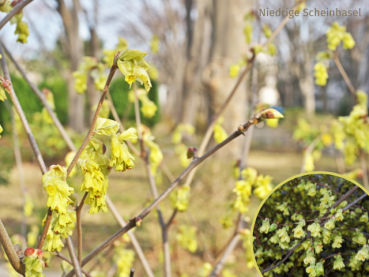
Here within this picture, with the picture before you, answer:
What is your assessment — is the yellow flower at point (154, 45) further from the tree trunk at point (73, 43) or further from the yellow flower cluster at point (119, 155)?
the tree trunk at point (73, 43)

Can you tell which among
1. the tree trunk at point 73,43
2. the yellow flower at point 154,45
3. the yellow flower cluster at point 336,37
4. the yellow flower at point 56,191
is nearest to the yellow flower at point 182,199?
the yellow flower at point 56,191

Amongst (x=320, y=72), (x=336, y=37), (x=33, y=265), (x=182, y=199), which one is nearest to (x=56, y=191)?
(x=33, y=265)

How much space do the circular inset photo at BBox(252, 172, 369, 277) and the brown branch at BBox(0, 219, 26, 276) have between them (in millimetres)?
624

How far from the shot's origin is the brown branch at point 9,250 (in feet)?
2.49

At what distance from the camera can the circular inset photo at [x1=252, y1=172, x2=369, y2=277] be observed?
0.86 m

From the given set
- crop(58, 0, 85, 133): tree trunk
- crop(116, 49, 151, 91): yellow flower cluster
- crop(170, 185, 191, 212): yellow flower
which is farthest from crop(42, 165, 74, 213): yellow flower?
crop(58, 0, 85, 133): tree trunk

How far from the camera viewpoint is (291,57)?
20812 millimetres

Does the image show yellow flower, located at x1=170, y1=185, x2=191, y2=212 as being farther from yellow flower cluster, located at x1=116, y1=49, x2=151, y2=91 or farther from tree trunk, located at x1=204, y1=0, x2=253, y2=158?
tree trunk, located at x1=204, y1=0, x2=253, y2=158

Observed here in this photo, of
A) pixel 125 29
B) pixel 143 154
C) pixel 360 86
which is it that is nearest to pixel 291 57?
pixel 360 86

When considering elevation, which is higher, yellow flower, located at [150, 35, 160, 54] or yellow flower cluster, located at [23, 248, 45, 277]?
yellow flower, located at [150, 35, 160, 54]

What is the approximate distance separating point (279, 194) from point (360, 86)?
17.7 meters

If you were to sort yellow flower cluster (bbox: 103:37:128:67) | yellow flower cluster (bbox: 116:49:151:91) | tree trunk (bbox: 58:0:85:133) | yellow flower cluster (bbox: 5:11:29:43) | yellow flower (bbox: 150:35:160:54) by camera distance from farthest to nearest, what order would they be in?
tree trunk (bbox: 58:0:85:133), yellow flower (bbox: 150:35:160:54), yellow flower cluster (bbox: 103:37:128:67), yellow flower cluster (bbox: 5:11:29:43), yellow flower cluster (bbox: 116:49:151:91)

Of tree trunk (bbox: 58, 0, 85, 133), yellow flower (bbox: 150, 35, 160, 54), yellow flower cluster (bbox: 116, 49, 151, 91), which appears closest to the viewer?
yellow flower cluster (bbox: 116, 49, 151, 91)

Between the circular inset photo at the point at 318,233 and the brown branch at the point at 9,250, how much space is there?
624 millimetres
